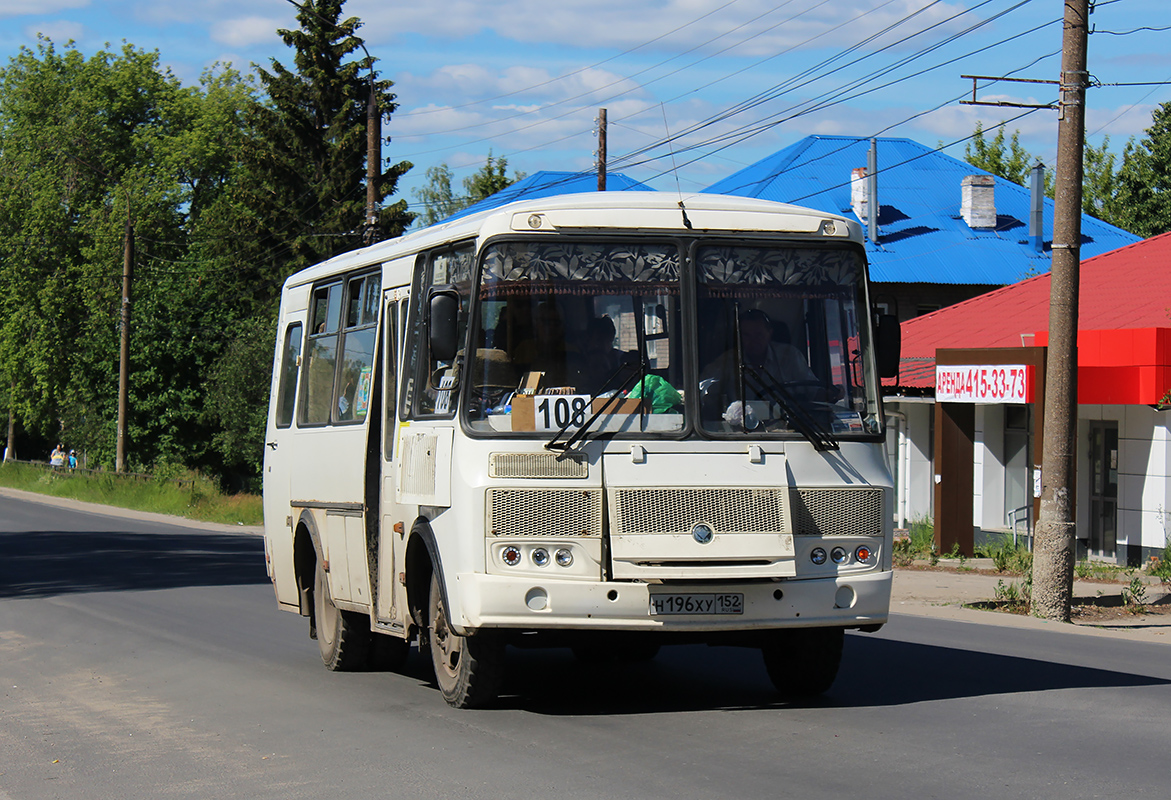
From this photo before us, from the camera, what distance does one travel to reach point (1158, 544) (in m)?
23.5

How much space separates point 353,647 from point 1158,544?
52.5 ft

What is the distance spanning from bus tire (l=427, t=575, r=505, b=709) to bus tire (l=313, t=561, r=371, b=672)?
2268 mm

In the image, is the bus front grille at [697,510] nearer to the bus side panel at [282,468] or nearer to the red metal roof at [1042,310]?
the bus side panel at [282,468]

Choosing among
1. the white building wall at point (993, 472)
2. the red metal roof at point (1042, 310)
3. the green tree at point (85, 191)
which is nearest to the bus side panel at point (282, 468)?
the red metal roof at point (1042, 310)

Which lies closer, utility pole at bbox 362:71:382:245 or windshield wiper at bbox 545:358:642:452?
windshield wiper at bbox 545:358:642:452

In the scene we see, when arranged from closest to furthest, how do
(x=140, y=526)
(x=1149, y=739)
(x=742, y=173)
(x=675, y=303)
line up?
(x=1149, y=739), (x=675, y=303), (x=140, y=526), (x=742, y=173)

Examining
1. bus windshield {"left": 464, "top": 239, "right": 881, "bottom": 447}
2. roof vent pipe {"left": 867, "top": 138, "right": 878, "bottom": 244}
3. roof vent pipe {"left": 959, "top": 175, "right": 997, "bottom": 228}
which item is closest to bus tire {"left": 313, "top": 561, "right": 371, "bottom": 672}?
bus windshield {"left": 464, "top": 239, "right": 881, "bottom": 447}

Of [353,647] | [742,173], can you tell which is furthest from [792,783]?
[742,173]

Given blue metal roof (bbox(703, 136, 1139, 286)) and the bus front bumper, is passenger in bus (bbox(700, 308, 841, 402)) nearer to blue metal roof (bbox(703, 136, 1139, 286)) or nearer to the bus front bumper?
the bus front bumper

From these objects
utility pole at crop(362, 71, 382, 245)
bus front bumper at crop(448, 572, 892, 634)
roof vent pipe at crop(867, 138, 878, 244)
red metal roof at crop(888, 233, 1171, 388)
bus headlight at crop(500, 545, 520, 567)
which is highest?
roof vent pipe at crop(867, 138, 878, 244)

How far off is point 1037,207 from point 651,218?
39.6 metres

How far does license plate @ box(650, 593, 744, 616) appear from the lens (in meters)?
8.28

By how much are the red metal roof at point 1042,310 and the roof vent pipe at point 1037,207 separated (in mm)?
12735

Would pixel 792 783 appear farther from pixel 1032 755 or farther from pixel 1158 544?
pixel 1158 544
